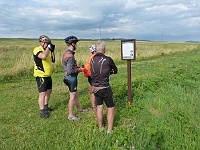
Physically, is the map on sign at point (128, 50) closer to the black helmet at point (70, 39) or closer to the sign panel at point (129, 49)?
the sign panel at point (129, 49)

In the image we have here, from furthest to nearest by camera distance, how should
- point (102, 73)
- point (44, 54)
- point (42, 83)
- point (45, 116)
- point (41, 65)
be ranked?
1. point (45, 116)
2. point (42, 83)
3. point (41, 65)
4. point (44, 54)
5. point (102, 73)

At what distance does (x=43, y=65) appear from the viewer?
5.15m

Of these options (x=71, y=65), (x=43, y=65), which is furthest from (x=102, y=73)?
(x=43, y=65)

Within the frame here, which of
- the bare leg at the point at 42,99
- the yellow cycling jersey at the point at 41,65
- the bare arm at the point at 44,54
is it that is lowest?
the bare leg at the point at 42,99

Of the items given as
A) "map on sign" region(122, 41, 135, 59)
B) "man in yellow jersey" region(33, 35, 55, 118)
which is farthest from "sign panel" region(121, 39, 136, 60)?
"man in yellow jersey" region(33, 35, 55, 118)

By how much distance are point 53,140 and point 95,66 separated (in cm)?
162

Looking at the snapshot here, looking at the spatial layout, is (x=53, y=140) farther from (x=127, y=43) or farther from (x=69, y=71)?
(x=127, y=43)

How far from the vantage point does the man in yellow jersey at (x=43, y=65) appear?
16.4 feet

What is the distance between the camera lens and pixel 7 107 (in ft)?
20.7

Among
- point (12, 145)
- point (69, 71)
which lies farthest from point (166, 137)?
point (12, 145)

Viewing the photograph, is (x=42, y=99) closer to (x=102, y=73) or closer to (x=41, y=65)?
(x=41, y=65)

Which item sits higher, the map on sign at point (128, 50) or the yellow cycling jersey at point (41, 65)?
the map on sign at point (128, 50)

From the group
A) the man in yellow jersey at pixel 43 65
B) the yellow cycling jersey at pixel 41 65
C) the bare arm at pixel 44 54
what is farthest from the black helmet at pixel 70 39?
the yellow cycling jersey at pixel 41 65

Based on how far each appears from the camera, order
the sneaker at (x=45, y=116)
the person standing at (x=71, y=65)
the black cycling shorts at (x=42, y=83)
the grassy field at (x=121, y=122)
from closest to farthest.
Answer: the grassy field at (x=121, y=122)
the person standing at (x=71, y=65)
the black cycling shorts at (x=42, y=83)
the sneaker at (x=45, y=116)
